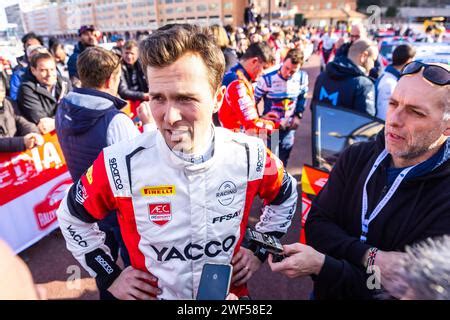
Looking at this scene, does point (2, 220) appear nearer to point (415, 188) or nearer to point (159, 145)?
point (159, 145)

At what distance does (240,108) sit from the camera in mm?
3273

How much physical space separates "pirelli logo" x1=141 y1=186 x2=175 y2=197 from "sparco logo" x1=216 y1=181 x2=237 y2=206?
0.69 ft

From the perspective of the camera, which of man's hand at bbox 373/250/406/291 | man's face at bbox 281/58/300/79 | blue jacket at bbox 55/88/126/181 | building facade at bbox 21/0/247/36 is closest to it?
man's hand at bbox 373/250/406/291

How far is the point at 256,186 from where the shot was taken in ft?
5.02

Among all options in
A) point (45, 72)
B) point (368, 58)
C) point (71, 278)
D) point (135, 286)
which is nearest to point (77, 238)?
point (135, 286)

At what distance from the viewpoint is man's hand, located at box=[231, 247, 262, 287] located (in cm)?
151

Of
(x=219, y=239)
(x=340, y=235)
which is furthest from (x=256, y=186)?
(x=340, y=235)

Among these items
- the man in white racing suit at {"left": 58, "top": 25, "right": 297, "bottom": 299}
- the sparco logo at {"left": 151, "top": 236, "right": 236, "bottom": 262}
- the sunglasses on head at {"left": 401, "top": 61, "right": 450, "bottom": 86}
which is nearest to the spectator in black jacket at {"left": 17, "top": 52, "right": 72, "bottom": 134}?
the man in white racing suit at {"left": 58, "top": 25, "right": 297, "bottom": 299}

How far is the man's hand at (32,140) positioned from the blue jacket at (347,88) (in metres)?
2.93

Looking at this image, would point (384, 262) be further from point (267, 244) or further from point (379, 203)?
point (267, 244)

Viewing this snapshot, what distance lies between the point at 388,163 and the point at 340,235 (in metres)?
0.41

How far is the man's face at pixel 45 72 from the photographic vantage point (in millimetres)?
3605

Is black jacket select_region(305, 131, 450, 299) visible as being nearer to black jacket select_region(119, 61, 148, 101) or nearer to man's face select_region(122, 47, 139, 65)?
black jacket select_region(119, 61, 148, 101)

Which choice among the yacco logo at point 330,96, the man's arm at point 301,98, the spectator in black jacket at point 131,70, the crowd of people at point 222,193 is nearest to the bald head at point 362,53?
the man's arm at point 301,98
